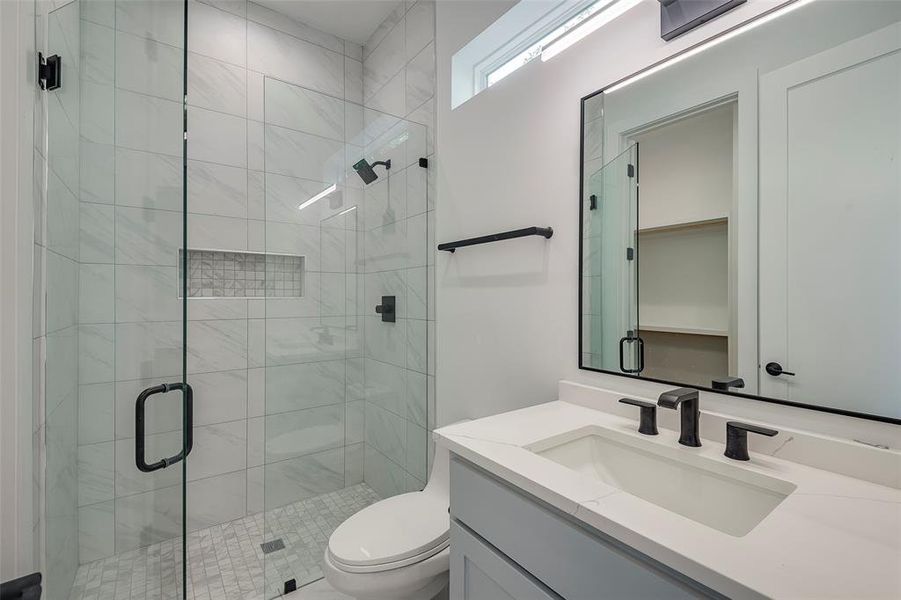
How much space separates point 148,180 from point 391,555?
1468 millimetres

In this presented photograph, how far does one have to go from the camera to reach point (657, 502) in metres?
0.94

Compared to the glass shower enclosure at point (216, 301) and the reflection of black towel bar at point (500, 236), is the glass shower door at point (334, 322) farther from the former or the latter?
Result: the reflection of black towel bar at point (500, 236)

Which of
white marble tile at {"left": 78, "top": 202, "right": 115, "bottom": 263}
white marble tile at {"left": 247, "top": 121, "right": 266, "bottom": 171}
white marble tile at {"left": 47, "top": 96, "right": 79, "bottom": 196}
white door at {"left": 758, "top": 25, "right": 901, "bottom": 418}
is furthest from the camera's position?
white marble tile at {"left": 247, "top": 121, "right": 266, "bottom": 171}

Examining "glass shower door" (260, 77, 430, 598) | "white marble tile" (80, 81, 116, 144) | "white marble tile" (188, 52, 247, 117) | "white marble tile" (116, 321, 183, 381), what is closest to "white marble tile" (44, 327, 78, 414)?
"white marble tile" (116, 321, 183, 381)

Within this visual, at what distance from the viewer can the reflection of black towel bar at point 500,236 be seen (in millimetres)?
1409

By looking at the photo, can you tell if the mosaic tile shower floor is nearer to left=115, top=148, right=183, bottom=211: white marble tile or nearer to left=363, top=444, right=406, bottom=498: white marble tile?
left=363, top=444, right=406, bottom=498: white marble tile

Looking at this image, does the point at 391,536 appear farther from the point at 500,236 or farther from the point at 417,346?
the point at 500,236

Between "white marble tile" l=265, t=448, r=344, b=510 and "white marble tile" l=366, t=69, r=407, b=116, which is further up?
"white marble tile" l=366, t=69, r=407, b=116

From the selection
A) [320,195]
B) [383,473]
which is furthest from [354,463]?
[320,195]

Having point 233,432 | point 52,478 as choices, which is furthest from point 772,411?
point 233,432

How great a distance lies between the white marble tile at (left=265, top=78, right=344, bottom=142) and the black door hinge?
809 millimetres

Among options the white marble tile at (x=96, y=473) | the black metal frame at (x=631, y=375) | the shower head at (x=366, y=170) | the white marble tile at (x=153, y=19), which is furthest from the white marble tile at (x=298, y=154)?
the white marble tile at (x=96, y=473)

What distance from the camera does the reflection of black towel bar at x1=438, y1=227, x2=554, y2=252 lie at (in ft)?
4.62

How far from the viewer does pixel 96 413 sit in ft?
4.21
